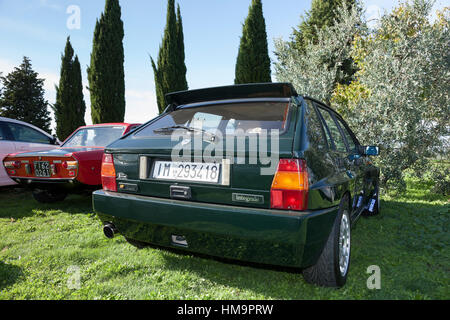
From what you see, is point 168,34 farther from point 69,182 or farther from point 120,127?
point 69,182

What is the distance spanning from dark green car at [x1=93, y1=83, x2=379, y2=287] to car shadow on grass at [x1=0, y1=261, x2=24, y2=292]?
2.97 feet

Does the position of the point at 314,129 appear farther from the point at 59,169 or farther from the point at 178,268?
the point at 59,169

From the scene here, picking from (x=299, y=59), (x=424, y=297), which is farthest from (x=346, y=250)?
(x=299, y=59)

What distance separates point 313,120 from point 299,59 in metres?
8.89

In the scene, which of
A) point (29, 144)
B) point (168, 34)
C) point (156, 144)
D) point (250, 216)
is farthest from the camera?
point (168, 34)

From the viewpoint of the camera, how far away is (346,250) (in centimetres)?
247

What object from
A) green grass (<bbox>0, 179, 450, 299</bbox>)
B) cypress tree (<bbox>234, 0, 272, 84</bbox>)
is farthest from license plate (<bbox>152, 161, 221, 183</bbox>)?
cypress tree (<bbox>234, 0, 272, 84</bbox>)

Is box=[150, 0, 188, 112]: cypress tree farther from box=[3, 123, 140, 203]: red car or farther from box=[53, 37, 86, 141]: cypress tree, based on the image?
box=[3, 123, 140, 203]: red car

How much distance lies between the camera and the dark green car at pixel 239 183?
1.75 metres

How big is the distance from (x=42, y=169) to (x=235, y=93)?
3.37m

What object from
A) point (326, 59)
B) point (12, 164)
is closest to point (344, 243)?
point (12, 164)

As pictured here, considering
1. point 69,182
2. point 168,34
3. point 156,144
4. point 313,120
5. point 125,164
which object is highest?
point 168,34

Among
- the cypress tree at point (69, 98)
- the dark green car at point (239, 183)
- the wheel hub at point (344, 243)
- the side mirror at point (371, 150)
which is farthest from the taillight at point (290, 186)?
the cypress tree at point (69, 98)
